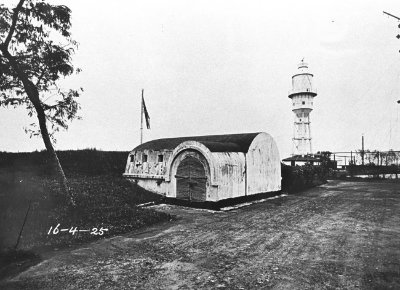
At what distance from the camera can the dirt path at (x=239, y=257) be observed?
6.53 m

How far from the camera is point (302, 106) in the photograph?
41.8 m

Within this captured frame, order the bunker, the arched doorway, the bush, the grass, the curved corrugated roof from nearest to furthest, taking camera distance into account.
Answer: the grass, the bunker, the arched doorway, the curved corrugated roof, the bush

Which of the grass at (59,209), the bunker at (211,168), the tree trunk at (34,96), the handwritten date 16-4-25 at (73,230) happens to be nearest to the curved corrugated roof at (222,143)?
the bunker at (211,168)

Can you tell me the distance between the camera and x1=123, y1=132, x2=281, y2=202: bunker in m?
16.7

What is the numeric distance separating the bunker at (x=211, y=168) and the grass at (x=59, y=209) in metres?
1.81

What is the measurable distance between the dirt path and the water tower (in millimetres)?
29774

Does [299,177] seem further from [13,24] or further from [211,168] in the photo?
[13,24]

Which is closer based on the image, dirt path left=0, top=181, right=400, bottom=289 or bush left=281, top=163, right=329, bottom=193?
dirt path left=0, top=181, right=400, bottom=289

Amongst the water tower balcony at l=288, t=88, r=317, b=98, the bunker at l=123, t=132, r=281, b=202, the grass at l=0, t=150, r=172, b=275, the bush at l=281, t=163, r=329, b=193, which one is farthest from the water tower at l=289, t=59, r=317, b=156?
the grass at l=0, t=150, r=172, b=275

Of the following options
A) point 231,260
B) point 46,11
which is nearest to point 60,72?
point 46,11

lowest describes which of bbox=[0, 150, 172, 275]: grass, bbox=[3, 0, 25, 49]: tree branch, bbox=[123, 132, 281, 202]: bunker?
bbox=[0, 150, 172, 275]: grass

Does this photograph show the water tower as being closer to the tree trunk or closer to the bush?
the bush

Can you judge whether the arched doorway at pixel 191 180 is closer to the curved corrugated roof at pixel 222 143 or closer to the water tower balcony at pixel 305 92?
the curved corrugated roof at pixel 222 143

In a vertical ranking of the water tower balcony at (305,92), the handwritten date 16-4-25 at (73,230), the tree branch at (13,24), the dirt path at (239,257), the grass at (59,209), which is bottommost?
the dirt path at (239,257)
